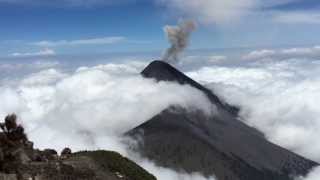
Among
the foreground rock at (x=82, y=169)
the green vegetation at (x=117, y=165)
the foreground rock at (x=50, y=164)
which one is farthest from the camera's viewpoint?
the green vegetation at (x=117, y=165)

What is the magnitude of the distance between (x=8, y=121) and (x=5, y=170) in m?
9.49

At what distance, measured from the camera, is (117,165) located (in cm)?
12344

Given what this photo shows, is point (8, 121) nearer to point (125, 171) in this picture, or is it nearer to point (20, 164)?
point (20, 164)

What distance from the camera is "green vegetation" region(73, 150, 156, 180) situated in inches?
4722

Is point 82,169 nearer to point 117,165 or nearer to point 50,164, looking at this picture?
point 50,164

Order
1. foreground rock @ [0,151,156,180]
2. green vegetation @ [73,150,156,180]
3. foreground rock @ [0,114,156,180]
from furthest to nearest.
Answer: green vegetation @ [73,150,156,180]
foreground rock @ [0,151,156,180]
foreground rock @ [0,114,156,180]

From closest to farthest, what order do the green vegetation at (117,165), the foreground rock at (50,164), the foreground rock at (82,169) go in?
the foreground rock at (50,164) < the foreground rock at (82,169) < the green vegetation at (117,165)

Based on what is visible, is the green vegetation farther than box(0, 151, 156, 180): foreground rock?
Yes

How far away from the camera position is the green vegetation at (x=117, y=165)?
119938mm

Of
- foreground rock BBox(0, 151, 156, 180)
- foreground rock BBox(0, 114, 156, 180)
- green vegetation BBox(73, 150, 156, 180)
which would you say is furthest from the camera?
green vegetation BBox(73, 150, 156, 180)

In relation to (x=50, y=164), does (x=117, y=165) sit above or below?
below

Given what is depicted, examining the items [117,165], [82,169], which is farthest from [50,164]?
[117,165]

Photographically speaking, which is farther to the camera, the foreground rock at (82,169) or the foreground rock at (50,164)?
the foreground rock at (82,169)

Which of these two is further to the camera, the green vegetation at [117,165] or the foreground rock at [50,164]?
the green vegetation at [117,165]
